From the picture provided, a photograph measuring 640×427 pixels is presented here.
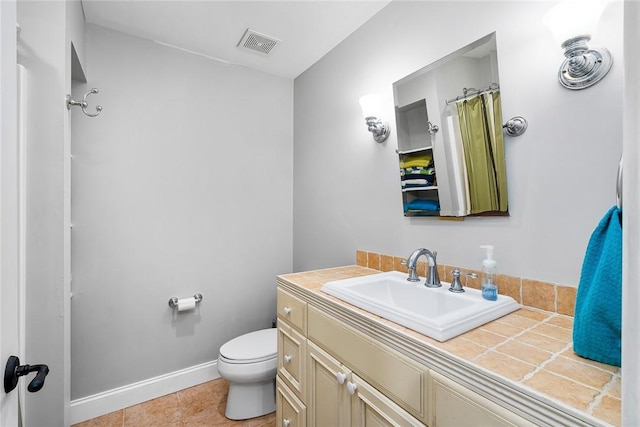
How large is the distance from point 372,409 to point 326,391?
259 mm

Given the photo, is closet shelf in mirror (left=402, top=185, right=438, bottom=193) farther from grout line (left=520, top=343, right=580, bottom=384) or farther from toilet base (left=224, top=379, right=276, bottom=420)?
toilet base (left=224, top=379, right=276, bottom=420)

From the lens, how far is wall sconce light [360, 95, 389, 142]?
1.67 metres

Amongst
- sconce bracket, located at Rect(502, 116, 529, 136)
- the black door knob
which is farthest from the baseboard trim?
sconce bracket, located at Rect(502, 116, 529, 136)

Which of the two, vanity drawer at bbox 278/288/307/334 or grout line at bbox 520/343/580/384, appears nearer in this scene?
grout line at bbox 520/343/580/384

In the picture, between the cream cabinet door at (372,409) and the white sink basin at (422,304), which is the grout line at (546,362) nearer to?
the white sink basin at (422,304)

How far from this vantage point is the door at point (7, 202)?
0.55m

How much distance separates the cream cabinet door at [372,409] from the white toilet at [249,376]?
868 millimetres

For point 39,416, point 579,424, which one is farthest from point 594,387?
point 39,416

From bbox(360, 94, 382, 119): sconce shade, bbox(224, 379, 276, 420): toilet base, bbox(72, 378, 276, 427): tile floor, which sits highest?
bbox(360, 94, 382, 119): sconce shade

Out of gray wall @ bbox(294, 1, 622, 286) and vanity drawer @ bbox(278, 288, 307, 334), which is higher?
gray wall @ bbox(294, 1, 622, 286)

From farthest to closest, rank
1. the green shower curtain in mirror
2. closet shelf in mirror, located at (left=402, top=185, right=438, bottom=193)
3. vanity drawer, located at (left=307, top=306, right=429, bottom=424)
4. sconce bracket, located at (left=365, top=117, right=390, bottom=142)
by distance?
1. sconce bracket, located at (left=365, top=117, right=390, bottom=142)
2. closet shelf in mirror, located at (left=402, top=185, right=438, bottom=193)
3. the green shower curtain in mirror
4. vanity drawer, located at (left=307, top=306, right=429, bottom=424)

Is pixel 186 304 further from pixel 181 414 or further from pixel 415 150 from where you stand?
pixel 415 150

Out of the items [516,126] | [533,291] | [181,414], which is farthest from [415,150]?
[181,414]

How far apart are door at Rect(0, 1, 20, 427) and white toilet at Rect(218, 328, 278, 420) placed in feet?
3.89
